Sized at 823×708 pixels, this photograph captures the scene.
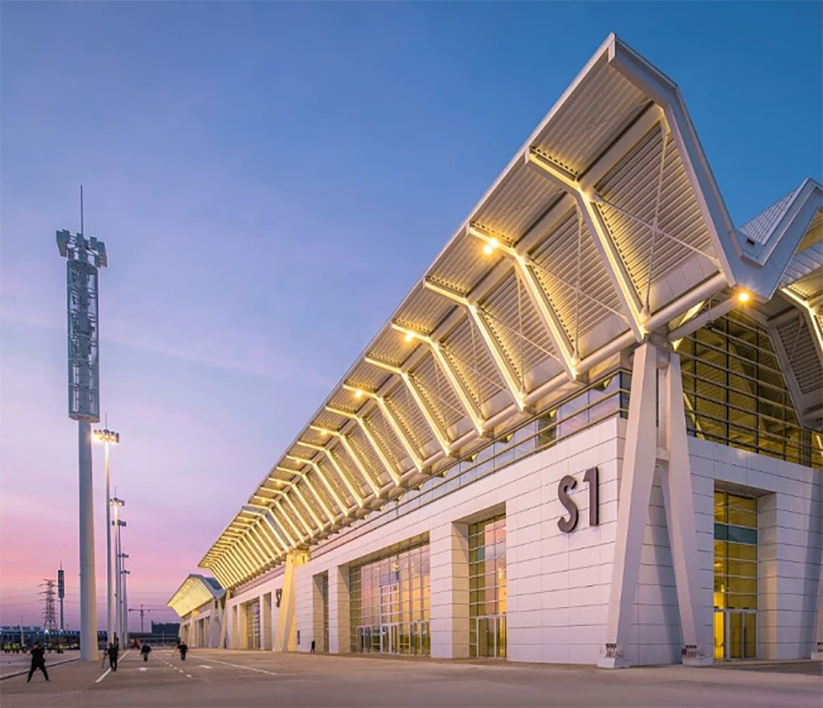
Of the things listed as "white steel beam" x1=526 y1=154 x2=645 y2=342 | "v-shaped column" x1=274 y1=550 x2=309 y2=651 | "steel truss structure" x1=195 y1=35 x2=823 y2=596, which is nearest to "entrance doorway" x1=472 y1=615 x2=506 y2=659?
"steel truss structure" x1=195 y1=35 x2=823 y2=596

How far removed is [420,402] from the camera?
3719 cm

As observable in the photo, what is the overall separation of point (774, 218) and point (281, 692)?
19535 mm

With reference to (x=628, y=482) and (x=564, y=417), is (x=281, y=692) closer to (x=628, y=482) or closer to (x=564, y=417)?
(x=628, y=482)

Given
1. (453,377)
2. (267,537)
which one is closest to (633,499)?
(453,377)

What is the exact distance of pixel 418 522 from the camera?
132 feet

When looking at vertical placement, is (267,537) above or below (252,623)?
above

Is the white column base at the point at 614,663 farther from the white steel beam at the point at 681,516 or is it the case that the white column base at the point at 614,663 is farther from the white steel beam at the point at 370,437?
the white steel beam at the point at 370,437

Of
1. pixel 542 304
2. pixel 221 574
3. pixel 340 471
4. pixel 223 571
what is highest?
pixel 542 304

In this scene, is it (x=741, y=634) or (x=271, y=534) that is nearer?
(x=741, y=634)

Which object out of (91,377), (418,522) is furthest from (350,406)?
(91,377)

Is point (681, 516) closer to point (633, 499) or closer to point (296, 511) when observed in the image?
point (633, 499)

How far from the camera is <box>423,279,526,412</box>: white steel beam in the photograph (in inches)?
1178

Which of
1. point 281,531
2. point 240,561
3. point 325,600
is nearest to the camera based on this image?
point 325,600

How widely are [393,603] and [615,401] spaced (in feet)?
84.7
